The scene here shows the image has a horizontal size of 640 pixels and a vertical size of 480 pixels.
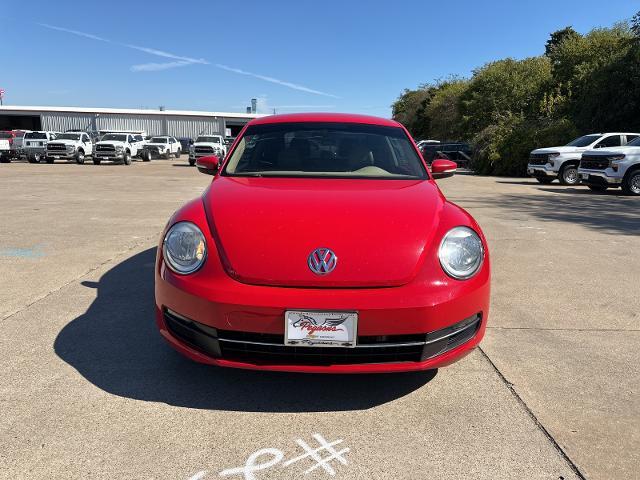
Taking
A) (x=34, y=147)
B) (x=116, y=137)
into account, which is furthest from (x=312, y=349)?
(x=116, y=137)

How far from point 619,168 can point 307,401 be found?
47.3 ft

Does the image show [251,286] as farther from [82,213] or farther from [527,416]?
[82,213]

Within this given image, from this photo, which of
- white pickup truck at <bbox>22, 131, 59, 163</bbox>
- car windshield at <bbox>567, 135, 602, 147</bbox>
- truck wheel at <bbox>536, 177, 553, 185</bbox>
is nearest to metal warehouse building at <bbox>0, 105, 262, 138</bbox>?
white pickup truck at <bbox>22, 131, 59, 163</bbox>

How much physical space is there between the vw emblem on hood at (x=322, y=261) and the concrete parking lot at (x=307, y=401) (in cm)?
78

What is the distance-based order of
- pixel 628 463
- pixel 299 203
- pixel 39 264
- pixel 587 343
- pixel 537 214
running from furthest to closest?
pixel 537 214 → pixel 39 264 → pixel 587 343 → pixel 299 203 → pixel 628 463

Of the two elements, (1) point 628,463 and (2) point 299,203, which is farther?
(2) point 299,203

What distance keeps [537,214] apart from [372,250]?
8.57m

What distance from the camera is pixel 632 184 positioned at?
1431cm

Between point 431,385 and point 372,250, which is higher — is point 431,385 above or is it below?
below

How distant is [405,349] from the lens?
2.55 metres

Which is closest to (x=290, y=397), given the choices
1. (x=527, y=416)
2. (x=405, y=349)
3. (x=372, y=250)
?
(x=405, y=349)

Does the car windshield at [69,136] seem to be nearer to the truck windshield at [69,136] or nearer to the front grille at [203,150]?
the truck windshield at [69,136]

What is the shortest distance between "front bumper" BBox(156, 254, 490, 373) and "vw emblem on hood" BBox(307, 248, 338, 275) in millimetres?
107

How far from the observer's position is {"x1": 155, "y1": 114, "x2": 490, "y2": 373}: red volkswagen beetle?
8.11 feet
